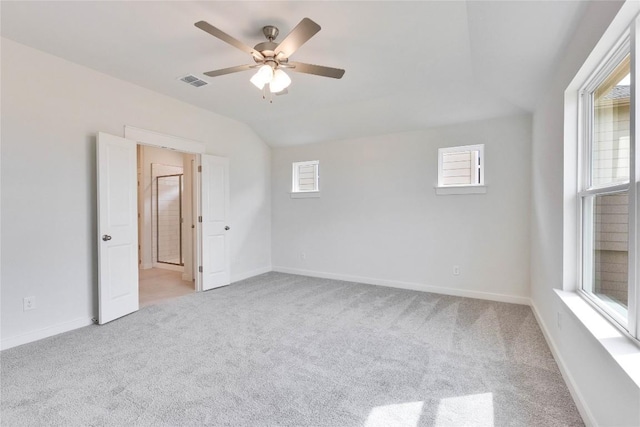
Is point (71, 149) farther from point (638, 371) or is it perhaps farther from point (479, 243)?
point (479, 243)

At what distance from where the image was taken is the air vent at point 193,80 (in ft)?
11.3

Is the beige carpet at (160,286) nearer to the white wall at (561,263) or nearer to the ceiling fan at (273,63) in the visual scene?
the ceiling fan at (273,63)

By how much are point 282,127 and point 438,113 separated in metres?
2.52

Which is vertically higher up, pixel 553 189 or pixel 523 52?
pixel 523 52

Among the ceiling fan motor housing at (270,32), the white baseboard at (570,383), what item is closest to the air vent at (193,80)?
Answer: the ceiling fan motor housing at (270,32)

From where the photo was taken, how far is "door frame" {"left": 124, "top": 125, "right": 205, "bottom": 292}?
12.2ft

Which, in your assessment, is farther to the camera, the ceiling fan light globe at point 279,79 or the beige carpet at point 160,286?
the beige carpet at point 160,286

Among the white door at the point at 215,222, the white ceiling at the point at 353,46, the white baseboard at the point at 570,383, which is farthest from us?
the white door at the point at 215,222

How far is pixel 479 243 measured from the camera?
13.3ft

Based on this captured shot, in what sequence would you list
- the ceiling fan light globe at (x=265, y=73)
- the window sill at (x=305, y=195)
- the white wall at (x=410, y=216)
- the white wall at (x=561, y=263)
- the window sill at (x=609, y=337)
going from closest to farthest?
1. the window sill at (x=609, y=337)
2. the white wall at (x=561, y=263)
3. the ceiling fan light globe at (x=265, y=73)
4. the white wall at (x=410, y=216)
5. the window sill at (x=305, y=195)

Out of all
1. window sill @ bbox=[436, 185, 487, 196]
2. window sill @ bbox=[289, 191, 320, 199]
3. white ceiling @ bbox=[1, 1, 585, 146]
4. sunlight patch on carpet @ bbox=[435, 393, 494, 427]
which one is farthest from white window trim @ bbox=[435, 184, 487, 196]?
sunlight patch on carpet @ bbox=[435, 393, 494, 427]

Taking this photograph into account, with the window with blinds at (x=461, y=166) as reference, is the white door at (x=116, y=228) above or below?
below

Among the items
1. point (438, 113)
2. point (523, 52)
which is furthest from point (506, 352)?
point (438, 113)

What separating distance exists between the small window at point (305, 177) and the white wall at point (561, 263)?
3.28 meters
